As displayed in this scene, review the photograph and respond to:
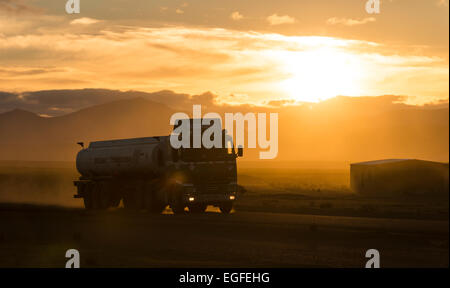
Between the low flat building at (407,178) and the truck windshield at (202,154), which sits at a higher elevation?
the low flat building at (407,178)

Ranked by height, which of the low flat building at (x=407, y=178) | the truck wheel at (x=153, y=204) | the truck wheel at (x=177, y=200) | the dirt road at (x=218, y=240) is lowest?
the dirt road at (x=218, y=240)

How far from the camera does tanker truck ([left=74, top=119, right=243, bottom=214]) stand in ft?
103

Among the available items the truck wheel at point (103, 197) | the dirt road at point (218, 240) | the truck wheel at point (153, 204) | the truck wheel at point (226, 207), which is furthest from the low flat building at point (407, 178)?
the truck wheel at point (153, 204)

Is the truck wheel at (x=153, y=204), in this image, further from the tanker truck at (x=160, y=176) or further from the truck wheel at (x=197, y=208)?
the truck wheel at (x=197, y=208)

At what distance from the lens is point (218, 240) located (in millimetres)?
23938

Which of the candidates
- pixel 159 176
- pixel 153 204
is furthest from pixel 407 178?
pixel 159 176

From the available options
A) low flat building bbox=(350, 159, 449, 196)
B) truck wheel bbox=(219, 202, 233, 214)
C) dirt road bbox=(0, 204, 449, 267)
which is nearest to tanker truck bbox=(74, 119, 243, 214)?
truck wheel bbox=(219, 202, 233, 214)

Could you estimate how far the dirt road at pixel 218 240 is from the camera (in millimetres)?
19594

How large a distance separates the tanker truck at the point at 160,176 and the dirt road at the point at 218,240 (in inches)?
40.7

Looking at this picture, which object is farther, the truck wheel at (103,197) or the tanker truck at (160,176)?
the truck wheel at (103,197)

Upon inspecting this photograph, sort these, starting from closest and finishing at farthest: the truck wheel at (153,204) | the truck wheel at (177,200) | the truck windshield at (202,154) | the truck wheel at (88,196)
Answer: the truck windshield at (202,154)
the truck wheel at (177,200)
the truck wheel at (153,204)
the truck wheel at (88,196)

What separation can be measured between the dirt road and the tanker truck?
103 centimetres

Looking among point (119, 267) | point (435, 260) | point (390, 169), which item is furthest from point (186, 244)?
point (390, 169)

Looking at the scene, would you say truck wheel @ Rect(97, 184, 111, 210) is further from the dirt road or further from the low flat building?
the low flat building
